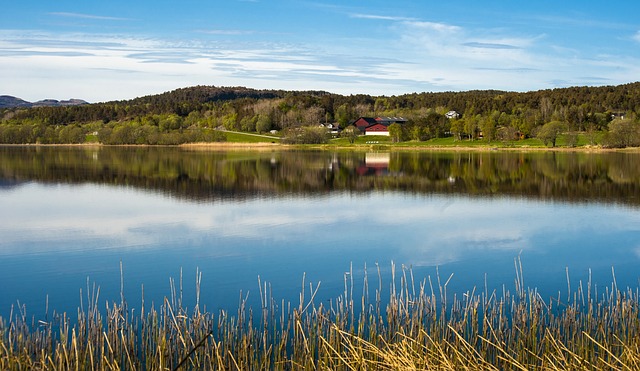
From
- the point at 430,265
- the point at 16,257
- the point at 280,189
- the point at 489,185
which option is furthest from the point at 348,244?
the point at 489,185

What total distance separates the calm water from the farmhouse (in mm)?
108900

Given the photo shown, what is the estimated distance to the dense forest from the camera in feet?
390

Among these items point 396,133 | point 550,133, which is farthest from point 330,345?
point 396,133

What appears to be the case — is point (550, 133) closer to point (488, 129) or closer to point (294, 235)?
point (488, 129)

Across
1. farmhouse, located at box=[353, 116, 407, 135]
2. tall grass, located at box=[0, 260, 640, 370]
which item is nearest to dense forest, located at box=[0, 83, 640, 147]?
farmhouse, located at box=[353, 116, 407, 135]

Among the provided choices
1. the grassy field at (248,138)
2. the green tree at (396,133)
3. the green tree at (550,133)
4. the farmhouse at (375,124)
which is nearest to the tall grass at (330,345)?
the green tree at (550,133)

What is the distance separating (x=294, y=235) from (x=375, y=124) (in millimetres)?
136618

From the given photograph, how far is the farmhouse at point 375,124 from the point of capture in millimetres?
154750

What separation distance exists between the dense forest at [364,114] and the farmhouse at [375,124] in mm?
5129

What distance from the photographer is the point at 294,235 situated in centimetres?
2383

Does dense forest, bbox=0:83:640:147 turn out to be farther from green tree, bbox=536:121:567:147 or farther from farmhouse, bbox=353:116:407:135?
farmhouse, bbox=353:116:407:135

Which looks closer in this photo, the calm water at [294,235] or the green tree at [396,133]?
the calm water at [294,235]

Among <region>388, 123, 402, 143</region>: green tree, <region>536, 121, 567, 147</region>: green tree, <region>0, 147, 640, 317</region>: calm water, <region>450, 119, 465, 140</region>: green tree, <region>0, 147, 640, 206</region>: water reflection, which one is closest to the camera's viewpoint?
<region>0, 147, 640, 317</region>: calm water

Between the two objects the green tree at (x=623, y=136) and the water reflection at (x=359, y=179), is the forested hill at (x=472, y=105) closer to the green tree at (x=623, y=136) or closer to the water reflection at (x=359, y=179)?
the green tree at (x=623, y=136)
